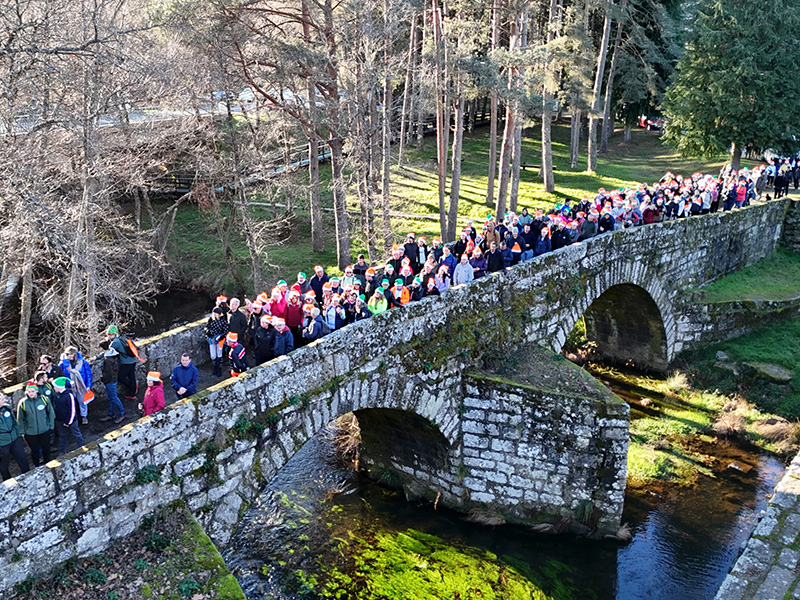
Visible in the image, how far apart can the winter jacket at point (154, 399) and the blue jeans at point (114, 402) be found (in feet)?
2.37

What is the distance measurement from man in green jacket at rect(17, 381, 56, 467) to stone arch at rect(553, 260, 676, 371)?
1512 centimetres

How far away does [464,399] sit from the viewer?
14.2 m

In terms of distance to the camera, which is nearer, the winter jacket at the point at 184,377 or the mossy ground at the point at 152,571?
the mossy ground at the point at 152,571

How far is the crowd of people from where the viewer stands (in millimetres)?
9203

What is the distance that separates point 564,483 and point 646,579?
228cm

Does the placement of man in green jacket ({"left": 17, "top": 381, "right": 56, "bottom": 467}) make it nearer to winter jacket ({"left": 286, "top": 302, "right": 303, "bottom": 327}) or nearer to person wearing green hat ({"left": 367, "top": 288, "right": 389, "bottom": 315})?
winter jacket ({"left": 286, "top": 302, "right": 303, "bottom": 327})

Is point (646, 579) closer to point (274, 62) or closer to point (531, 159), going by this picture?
point (274, 62)

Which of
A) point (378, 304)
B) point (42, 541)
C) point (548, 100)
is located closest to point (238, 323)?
point (378, 304)

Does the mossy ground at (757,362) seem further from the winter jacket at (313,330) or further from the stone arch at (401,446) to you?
the winter jacket at (313,330)

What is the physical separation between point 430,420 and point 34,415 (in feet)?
23.4

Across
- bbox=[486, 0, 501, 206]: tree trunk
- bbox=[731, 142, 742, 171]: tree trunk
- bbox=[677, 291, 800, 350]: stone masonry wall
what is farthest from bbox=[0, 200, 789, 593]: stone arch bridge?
Result: bbox=[731, 142, 742, 171]: tree trunk

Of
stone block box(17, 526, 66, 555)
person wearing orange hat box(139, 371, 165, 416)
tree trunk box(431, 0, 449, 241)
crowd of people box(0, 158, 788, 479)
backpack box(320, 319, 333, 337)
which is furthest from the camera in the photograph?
tree trunk box(431, 0, 449, 241)

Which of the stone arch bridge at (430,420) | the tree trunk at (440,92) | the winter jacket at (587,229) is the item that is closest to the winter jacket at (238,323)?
the stone arch bridge at (430,420)

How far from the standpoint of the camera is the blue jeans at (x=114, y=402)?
33.3ft
